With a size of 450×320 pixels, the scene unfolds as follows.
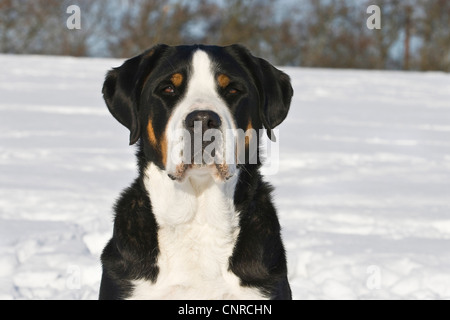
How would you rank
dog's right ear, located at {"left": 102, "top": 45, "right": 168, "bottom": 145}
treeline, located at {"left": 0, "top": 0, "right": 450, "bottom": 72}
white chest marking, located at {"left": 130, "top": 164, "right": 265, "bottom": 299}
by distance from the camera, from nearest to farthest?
white chest marking, located at {"left": 130, "top": 164, "right": 265, "bottom": 299}, dog's right ear, located at {"left": 102, "top": 45, "right": 168, "bottom": 145}, treeline, located at {"left": 0, "top": 0, "right": 450, "bottom": 72}

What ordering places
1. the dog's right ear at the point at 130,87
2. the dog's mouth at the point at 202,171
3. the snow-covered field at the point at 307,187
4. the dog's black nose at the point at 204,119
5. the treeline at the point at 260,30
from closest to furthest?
the dog's black nose at the point at 204,119 → the dog's mouth at the point at 202,171 → the dog's right ear at the point at 130,87 → the snow-covered field at the point at 307,187 → the treeline at the point at 260,30

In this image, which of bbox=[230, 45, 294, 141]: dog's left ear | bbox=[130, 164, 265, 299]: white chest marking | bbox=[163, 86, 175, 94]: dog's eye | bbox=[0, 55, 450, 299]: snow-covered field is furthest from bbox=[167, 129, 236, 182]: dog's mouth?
bbox=[0, 55, 450, 299]: snow-covered field

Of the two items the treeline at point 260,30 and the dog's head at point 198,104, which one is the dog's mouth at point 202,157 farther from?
the treeline at point 260,30

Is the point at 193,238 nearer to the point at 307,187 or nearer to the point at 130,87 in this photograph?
the point at 130,87

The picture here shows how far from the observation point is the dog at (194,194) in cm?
326

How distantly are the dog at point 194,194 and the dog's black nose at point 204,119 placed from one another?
0.11 metres

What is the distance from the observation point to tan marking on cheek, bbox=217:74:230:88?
3295 millimetres

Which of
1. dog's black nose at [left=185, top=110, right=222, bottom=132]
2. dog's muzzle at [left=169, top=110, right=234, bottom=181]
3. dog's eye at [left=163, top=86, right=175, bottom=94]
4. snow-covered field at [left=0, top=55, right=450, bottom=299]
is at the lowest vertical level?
snow-covered field at [left=0, top=55, right=450, bottom=299]

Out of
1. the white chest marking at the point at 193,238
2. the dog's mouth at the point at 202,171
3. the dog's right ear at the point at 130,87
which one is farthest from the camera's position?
the dog's right ear at the point at 130,87

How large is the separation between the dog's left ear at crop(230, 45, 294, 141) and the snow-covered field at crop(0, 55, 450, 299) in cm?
184

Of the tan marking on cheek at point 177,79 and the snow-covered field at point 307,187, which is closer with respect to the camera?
the tan marking on cheek at point 177,79

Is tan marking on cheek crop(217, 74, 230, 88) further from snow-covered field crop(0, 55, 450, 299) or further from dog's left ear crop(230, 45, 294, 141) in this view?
snow-covered field crop(0, 55, 450, 299)

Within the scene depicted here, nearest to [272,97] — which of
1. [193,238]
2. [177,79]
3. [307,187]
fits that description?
[177,79]

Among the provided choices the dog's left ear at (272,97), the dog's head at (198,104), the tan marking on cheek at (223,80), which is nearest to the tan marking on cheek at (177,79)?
the dog's head at (198,104)
